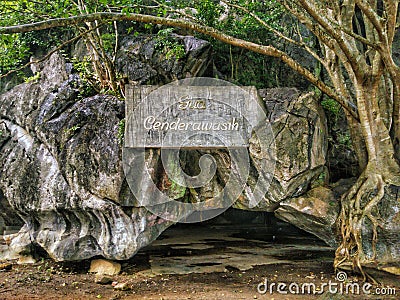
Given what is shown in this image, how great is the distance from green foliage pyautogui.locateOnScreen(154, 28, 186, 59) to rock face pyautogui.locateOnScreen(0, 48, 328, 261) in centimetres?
183

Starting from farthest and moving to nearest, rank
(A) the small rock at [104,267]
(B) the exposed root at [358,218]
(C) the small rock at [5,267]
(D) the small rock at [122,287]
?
1. (C) the small rock at [5,267]
2. (A) the small rock at [104,267]
3. (D) the small rock at [122,287]
4. (B) the exposed root at [358,218]

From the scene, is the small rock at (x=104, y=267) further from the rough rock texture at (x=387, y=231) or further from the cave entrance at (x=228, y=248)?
the rough rock texture at (x=387, y=231)

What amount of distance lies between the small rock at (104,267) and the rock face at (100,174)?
14.4 inches

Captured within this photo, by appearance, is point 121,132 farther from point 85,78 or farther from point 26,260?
point 26,260

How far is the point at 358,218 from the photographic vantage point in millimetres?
6484

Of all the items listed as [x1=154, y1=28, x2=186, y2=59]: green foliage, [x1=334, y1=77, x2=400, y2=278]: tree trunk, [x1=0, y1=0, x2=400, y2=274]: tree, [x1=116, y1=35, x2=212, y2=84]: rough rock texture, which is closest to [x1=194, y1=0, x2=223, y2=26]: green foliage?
[x1=116, y1=35, x2=212, y2=84]: rough rock texture

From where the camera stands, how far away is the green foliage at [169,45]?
27.9 ft

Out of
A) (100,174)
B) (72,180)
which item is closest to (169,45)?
(100,174)

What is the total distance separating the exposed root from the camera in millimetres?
6414

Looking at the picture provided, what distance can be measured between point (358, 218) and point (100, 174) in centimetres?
447

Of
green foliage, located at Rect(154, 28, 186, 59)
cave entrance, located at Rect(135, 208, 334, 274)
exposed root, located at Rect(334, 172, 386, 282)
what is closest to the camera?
exposed root, located at Rect(334, 172, 386, 282)

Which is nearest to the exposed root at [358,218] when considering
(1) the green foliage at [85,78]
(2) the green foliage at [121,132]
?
(2) the green foliage at [121,132]

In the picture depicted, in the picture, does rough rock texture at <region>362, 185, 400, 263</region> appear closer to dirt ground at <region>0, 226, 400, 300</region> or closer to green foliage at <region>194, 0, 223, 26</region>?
dirt ground at <region>0, 226, 400, 300</region>

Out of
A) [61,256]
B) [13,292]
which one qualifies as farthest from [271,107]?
[13,292]
